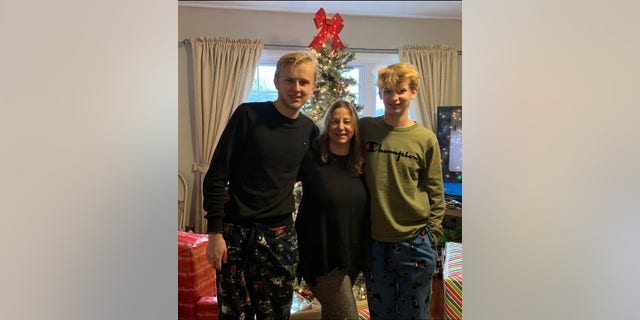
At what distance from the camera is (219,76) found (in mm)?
2240

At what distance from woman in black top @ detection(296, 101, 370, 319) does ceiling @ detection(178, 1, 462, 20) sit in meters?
1.64

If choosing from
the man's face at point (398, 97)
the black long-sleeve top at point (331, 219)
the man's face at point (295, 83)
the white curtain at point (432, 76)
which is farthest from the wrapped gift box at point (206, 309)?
the white curtain at point (432, 76)

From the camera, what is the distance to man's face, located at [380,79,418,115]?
2.74ft

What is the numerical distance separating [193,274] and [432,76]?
7.10 ft

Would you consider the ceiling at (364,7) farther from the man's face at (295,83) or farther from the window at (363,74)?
the man's face at (295,83)

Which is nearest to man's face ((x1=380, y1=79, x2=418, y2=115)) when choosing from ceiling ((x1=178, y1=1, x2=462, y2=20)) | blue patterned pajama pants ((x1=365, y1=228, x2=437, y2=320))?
blue patterned pajama pants ((x1=365, y1=228, x2=437, y2=320))

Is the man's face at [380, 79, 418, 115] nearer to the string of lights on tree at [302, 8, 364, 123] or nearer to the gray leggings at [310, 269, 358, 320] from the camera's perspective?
the gray leggings at [310, 269, 358, 320]

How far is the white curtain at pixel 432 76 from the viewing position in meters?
2.54

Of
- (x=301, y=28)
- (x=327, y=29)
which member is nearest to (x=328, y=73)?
(x=327, y=29)
